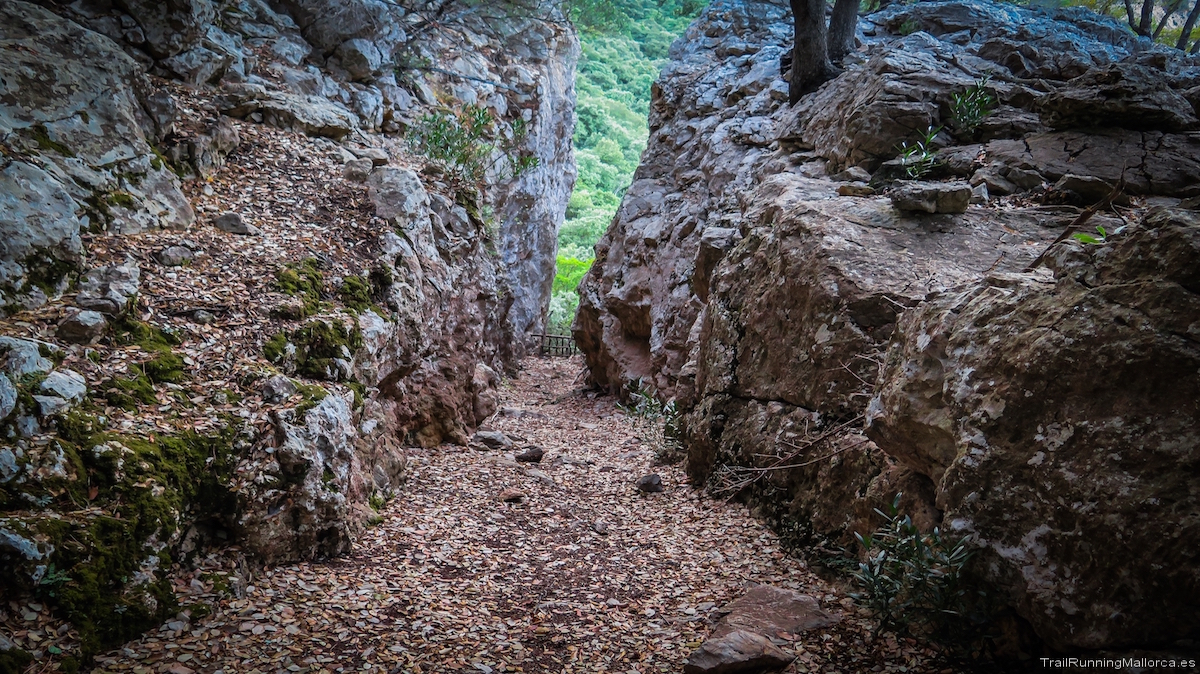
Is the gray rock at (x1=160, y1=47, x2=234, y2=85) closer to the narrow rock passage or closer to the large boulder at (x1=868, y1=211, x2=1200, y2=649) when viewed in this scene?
the narrow rock passage

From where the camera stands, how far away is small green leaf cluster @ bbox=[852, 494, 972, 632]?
2.55m

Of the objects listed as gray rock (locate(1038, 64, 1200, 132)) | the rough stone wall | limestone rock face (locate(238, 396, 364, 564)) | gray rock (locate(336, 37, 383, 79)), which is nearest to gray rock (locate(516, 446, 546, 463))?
the rough stone wall

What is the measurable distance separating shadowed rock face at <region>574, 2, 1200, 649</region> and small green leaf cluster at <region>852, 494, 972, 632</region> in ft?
0.44

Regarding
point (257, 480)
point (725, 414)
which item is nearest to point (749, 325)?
point (725, 414)

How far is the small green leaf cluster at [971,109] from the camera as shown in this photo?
20.5 feet

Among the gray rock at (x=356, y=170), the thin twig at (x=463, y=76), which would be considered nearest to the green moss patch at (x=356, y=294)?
the gray rock at (x=356, y=170)

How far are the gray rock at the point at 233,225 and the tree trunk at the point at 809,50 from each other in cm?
738

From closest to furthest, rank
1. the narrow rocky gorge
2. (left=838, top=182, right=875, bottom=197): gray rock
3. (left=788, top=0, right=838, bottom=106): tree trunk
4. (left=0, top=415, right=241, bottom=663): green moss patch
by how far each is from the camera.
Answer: the narrow rocky gorge < (left=0, top=415, right=241, bottom=663): green moss patch < (left=838, top=182, right=875, bottom=197): gray rock < (left=788, top=0, right=838, bottom=106): tree trunk

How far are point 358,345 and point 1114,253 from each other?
189 inches

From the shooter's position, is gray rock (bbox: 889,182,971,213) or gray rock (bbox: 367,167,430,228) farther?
gray rock (bbox: 367,167,430,228)

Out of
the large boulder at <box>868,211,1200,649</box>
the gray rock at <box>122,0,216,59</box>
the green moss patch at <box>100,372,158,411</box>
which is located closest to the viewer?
the large boulder at <box>868,211,1200,649</box>

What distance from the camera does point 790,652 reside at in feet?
9.60

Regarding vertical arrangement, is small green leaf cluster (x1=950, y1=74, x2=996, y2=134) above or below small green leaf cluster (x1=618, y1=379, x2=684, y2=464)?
above

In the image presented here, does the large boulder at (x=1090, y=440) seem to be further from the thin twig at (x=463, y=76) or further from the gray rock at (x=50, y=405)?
the thin twig at (x=463, y=76)
